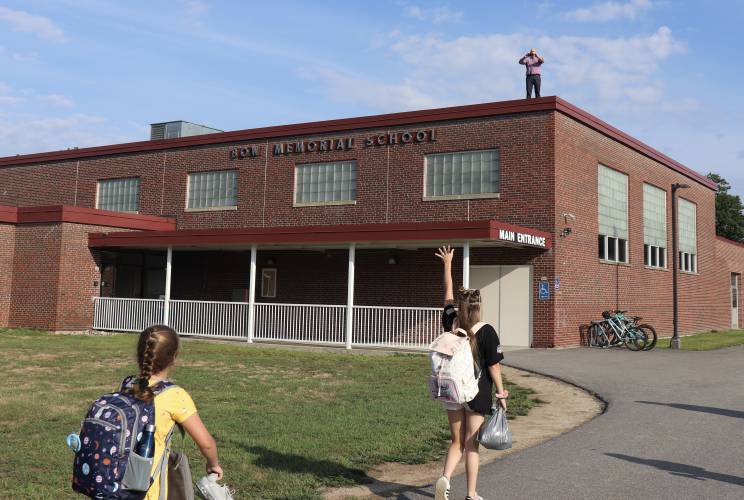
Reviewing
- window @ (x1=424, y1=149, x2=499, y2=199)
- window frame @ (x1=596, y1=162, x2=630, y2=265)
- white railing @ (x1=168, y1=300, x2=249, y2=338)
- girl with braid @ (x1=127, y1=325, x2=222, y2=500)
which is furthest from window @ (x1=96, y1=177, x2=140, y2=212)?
girl with braid @ (x1=127, y1=325, x2=222, y2=500)

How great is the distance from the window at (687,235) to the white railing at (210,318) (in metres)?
17.6

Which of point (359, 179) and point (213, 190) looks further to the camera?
point (213, 190)

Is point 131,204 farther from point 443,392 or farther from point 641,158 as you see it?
point 443,392

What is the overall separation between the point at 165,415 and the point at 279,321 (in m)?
19.0

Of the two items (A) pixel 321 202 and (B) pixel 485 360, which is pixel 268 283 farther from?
(B) pixel 485 360

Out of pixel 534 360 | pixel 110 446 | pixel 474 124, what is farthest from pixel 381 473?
pixel 474 124

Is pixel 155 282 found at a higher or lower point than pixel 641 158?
lower

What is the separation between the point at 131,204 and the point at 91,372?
696 inches

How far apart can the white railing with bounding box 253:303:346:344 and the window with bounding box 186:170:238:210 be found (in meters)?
5.92

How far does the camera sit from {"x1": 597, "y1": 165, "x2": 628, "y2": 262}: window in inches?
949

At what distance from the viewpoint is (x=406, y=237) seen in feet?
63.0

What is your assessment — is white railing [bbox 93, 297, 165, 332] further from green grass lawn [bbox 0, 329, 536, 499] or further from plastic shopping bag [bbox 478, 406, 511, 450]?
plastic shopping bag [bbox 478, 406, 511, 450]

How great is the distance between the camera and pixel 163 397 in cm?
352

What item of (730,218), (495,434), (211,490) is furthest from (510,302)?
(730,218)
